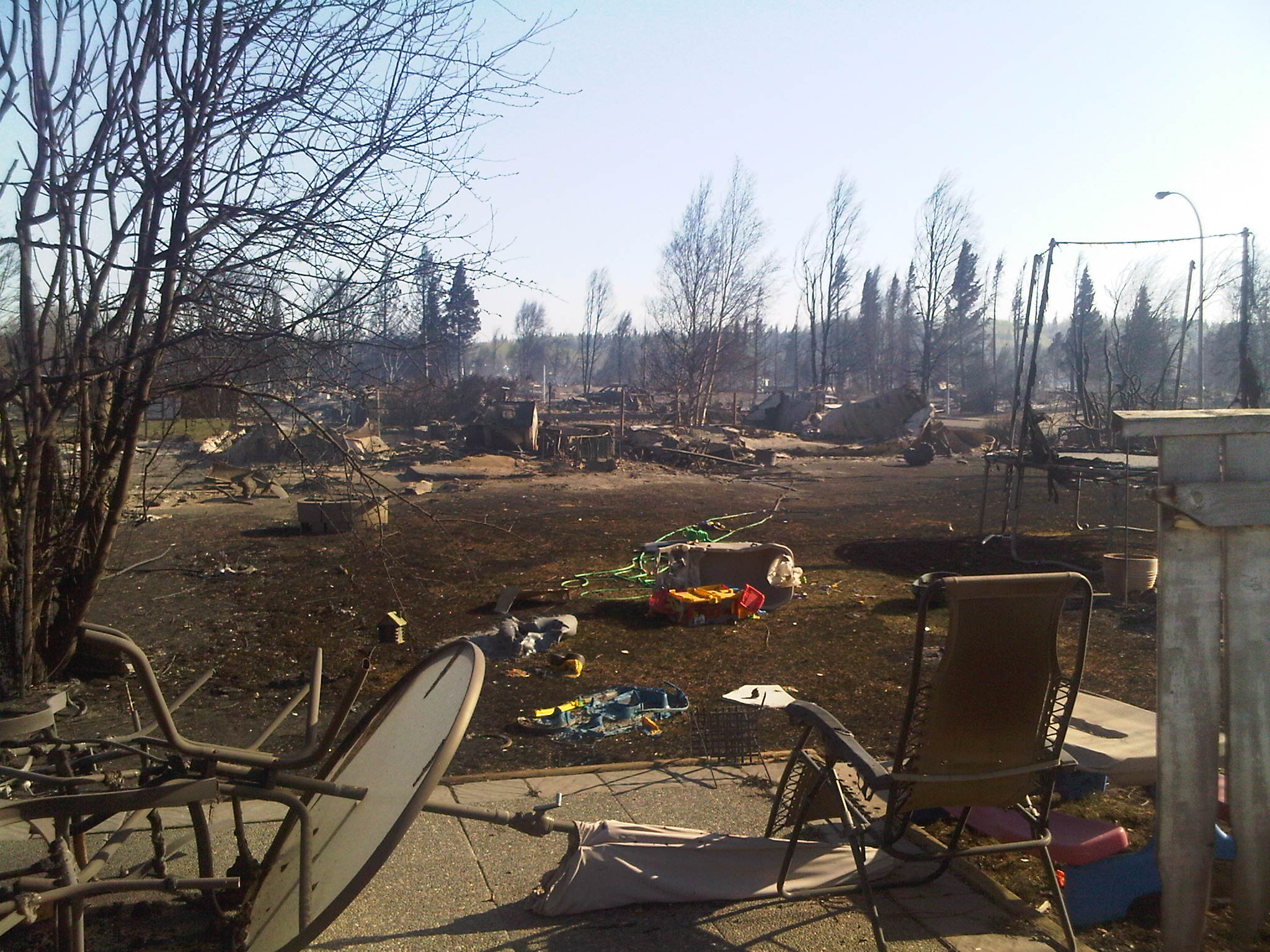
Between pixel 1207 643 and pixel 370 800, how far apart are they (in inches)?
95.8

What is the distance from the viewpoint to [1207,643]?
2.88 metres

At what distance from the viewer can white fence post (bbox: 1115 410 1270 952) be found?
9.36 feet

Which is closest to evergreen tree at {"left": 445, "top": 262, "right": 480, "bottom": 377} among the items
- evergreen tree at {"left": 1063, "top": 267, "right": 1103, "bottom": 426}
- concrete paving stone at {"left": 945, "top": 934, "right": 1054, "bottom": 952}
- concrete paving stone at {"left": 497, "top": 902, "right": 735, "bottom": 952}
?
concrete paving stone at {"left": 497, "top": 902, "right": 735, "bottom": 952}

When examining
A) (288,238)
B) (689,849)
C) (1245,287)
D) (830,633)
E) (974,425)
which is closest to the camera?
(689,849)

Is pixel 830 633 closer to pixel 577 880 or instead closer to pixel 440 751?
pixel 577 880

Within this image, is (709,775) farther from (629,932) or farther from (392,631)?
(392,631)

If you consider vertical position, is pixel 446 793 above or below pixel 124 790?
below

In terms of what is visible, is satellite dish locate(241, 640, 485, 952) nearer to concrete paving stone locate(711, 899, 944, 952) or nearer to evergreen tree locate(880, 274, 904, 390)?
concrete paving stone locate(711, 899, 944, 952)

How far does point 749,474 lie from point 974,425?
2418cm

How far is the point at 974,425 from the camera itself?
45.9 metres

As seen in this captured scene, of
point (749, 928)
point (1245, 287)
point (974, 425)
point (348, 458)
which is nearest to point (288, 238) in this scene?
point (348, 458)

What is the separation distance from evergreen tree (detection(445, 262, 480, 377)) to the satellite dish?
244cm

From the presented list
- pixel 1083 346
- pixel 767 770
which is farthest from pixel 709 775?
pixel 1083 346

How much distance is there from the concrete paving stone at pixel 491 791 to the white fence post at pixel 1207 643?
2.57 metres
